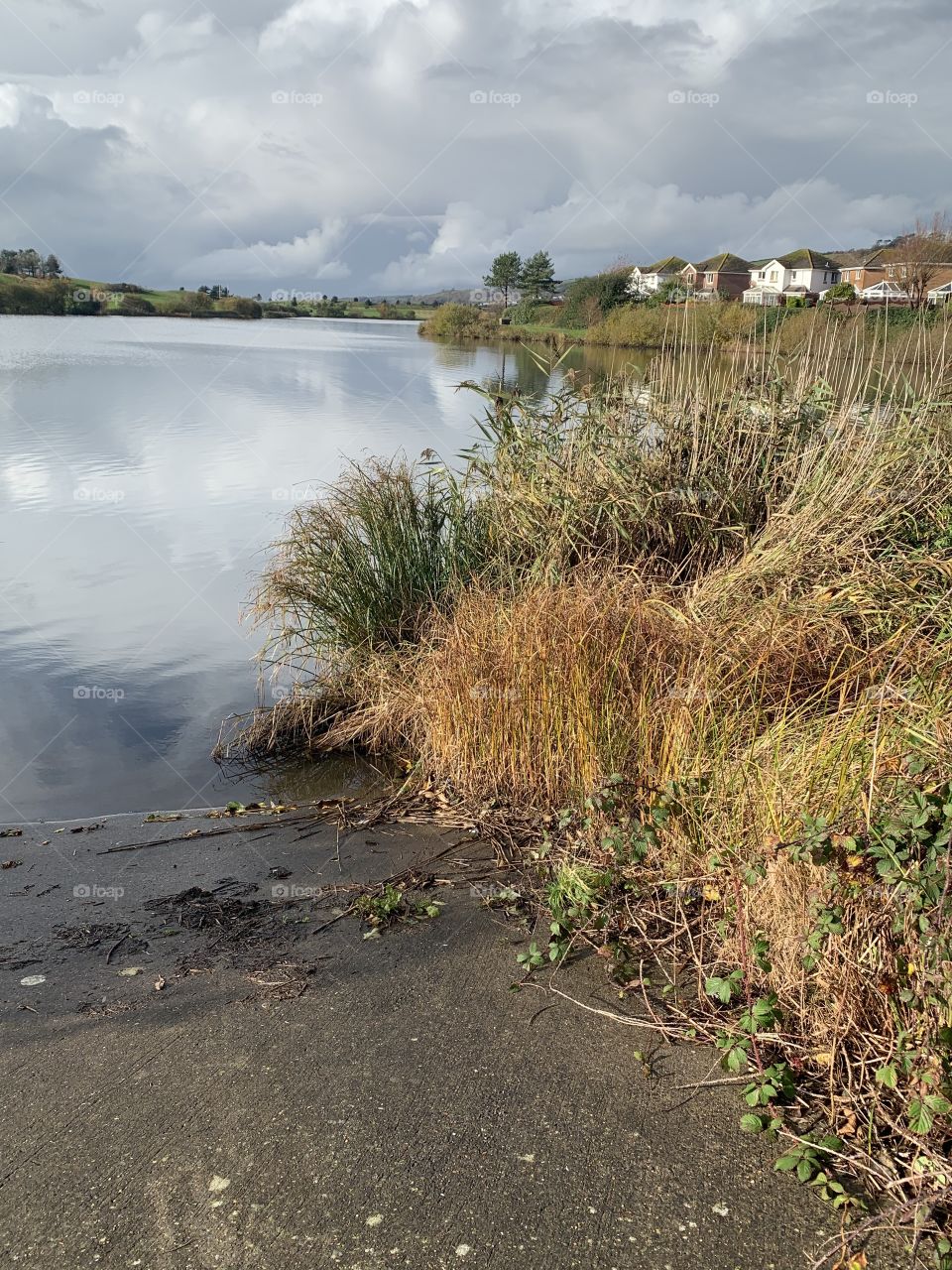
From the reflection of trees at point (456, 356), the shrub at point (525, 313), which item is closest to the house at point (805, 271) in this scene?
the reflection of trees at point (456, 356)

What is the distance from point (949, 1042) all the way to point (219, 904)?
319cm

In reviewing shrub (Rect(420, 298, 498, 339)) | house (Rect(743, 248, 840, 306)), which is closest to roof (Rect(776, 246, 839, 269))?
house (Rect(743, 248, 840, 306))

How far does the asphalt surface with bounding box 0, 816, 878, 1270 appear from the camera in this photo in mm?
2416

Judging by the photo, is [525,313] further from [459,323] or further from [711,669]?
[711,669]

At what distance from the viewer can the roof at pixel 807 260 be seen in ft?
227

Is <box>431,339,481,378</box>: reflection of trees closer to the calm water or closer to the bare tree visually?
the calm water

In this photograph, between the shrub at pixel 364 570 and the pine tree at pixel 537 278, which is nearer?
the shrub at pixel 364 570

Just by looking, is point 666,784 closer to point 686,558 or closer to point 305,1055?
point 305,1055

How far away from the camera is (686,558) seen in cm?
715

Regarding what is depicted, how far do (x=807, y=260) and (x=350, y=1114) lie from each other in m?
77.5

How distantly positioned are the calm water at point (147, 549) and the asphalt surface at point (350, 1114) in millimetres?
2899

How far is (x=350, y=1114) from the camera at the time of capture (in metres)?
2.87

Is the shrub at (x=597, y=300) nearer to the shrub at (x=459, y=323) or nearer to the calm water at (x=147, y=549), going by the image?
the calm water at (x=147, y=549)

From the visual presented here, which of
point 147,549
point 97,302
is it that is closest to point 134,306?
point 97,302
